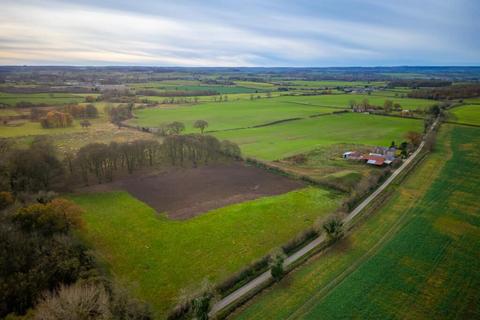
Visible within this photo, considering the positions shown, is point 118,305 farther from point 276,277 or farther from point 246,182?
point 246,182

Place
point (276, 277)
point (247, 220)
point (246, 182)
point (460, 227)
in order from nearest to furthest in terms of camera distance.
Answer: point (276, 277) → point (460, 227) → point (247, 220) → point (246, 182)

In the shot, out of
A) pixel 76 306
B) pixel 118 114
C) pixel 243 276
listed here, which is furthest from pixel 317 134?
pixel 76 306

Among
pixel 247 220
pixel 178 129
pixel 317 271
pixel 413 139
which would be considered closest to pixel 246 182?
pixel 247 220

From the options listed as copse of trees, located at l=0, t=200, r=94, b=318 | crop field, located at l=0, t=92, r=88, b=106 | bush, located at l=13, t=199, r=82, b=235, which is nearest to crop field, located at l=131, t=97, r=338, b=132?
crop field, located at l=0, t=92, r=88, b=106

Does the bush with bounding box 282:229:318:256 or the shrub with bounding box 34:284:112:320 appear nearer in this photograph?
the shrub with bounding box 34:284:112:320

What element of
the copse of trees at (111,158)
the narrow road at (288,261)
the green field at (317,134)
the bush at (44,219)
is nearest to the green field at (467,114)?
the green field at (317,134)

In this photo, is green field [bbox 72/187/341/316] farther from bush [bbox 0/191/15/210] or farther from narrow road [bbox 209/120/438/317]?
bush [bbox 0/191/15/210]

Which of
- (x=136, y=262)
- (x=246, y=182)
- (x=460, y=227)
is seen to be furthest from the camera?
(x=246, y=182)
